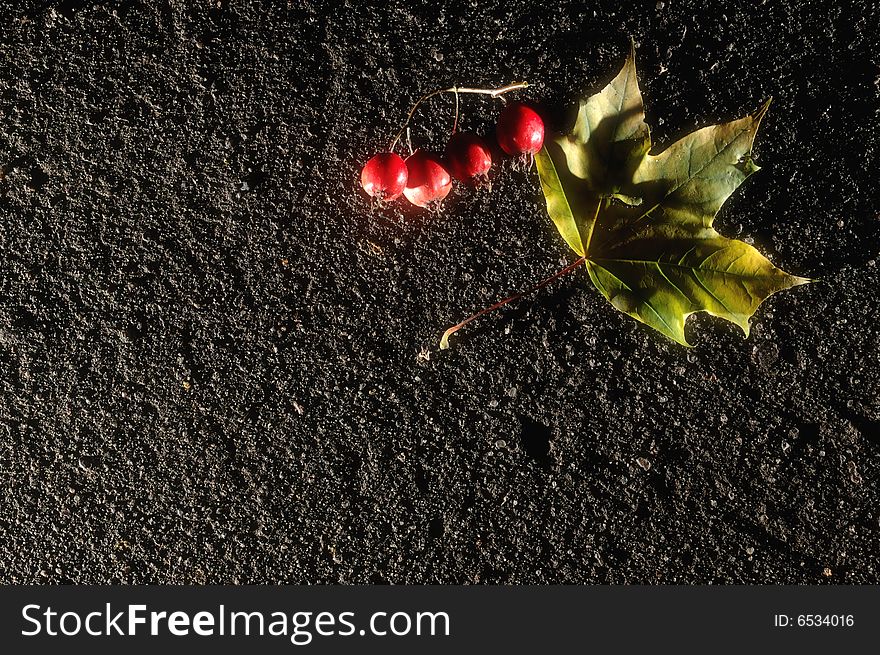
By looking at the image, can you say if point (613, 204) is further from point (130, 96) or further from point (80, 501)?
point (80, 501)

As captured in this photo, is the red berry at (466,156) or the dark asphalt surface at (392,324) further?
the dark asphalt surface at (392,324)

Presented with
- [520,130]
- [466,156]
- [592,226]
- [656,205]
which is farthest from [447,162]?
[656,205]

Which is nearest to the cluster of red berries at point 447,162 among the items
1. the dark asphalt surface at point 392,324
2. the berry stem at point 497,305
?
the dark asphalt surface at point 392,324

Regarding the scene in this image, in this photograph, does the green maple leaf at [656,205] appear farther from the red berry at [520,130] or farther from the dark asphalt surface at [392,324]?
the dark asphalt surface at [392,324]

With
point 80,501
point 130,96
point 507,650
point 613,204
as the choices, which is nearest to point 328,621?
point 507,650

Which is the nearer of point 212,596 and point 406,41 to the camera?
point 406,41

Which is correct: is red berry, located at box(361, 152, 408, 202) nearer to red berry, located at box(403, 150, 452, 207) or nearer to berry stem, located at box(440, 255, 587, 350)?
red berry, located at box(403, 150, 452, 207)

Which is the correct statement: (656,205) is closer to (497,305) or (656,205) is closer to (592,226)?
(592,226)
